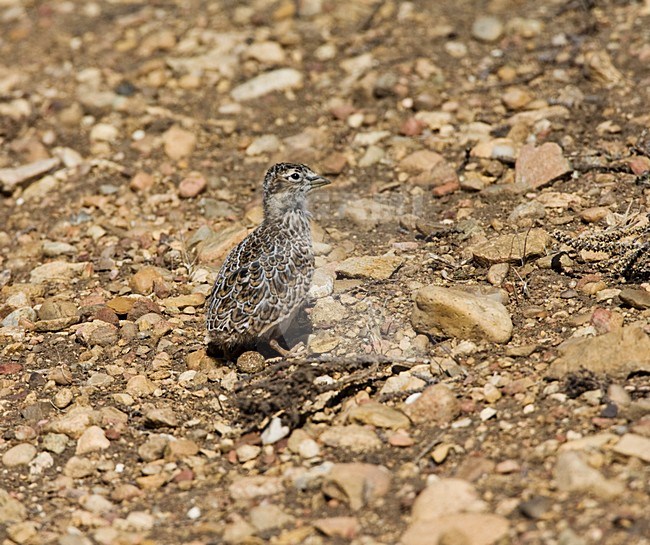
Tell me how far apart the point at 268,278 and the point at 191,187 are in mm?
3064

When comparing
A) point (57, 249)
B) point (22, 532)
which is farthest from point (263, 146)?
point (22, 532)

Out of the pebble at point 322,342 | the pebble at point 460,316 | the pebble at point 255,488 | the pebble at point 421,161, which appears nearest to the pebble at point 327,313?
the pebble at point 322,342

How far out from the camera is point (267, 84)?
40.3 ft

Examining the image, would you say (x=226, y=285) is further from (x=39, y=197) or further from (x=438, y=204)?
(x=39, y=197)

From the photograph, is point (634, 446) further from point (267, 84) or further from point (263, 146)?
point (267, 84)

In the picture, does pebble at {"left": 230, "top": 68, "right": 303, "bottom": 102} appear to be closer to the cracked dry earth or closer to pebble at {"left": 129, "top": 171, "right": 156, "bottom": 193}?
the cracked dry earth

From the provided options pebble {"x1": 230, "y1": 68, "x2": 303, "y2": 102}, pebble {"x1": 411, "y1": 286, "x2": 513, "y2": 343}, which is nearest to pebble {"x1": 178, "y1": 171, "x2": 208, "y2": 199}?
pebble {"x1": 230, "y1": 68, "x2": 303, "y2": 102}

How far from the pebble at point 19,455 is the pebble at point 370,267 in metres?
3.24

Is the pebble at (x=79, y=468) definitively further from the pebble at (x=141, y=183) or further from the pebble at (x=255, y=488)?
the pebble at (x=141, y=183)

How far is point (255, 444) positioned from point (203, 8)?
868 cm

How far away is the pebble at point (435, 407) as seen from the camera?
6.86 metres

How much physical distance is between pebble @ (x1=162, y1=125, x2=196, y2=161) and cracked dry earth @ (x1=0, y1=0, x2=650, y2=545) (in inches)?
2.1

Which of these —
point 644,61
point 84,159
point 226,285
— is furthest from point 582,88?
point 84,159

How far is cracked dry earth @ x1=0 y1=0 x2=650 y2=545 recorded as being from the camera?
6289 mm
